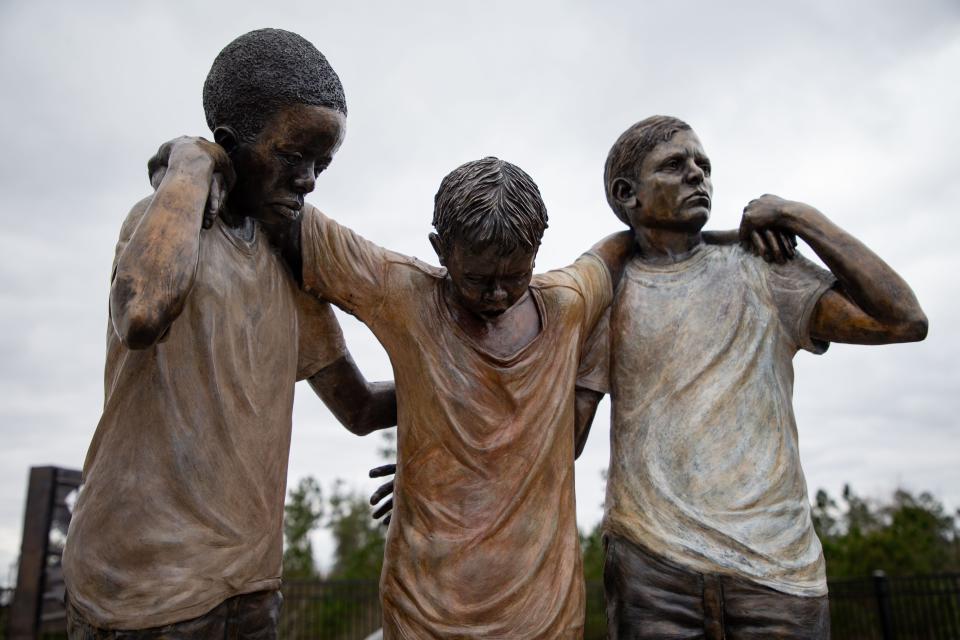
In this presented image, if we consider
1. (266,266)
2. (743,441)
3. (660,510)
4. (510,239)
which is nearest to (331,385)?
(266,266)

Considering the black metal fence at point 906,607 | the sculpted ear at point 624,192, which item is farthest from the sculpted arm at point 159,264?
the black metal fence at point 906,607

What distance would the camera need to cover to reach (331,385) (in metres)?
3.08

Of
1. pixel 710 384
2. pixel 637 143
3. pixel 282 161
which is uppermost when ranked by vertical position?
pixel 637 143

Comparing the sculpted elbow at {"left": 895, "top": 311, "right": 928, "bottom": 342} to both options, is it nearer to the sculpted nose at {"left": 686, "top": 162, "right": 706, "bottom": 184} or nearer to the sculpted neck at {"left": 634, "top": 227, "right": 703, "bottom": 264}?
the sculpted neck at {"left": 634, "top": 227, "right": 703, "bottom": 264}

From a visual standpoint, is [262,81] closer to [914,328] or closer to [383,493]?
[383,493]

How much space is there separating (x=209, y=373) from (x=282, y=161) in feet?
2.34

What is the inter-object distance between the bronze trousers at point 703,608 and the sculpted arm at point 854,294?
3.25 ft

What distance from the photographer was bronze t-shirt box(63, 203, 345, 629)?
216 centimetres

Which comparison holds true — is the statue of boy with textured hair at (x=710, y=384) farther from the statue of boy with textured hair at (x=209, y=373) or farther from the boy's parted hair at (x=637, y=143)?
the statue of boy with textured hair at (x=209, y=373)

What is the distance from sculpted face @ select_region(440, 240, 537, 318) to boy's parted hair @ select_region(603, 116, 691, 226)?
0.92 m

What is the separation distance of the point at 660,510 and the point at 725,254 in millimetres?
1094

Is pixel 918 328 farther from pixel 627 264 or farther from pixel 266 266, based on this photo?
pixel 266 266

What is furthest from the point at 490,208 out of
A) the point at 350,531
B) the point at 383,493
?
the point at 350,531

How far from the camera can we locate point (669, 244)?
3.39 meters
